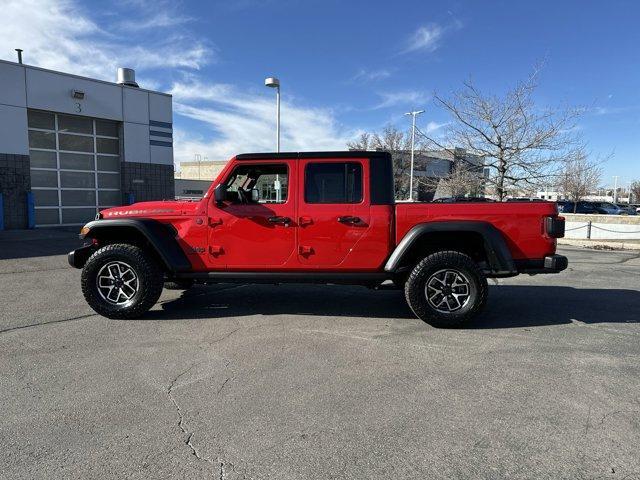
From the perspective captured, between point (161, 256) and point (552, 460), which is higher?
point (161, 256)

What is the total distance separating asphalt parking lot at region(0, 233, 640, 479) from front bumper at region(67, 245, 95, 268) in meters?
0.65

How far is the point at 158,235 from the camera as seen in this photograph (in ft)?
17.6

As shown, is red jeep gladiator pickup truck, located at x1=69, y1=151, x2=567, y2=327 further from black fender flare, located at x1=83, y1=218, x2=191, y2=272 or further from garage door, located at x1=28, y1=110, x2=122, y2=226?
garage door, located at x1=28, y1=110, x2=122, y2=226

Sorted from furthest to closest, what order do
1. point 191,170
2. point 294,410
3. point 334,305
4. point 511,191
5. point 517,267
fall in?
point 191,170 → point 511,191 → point 334,305 → point 517,267 → point 294,410

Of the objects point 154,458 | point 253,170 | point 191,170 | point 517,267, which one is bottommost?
point 154,458

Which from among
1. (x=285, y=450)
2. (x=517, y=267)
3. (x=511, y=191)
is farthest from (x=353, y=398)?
(x=511, y=191)

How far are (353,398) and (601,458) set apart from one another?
5.17 ft

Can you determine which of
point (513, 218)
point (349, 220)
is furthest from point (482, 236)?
point (349, 220)

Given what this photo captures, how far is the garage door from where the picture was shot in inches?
672

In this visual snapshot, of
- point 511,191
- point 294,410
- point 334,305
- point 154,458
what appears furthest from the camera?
point 511,191

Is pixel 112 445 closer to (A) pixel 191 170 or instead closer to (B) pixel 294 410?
(B) pixel 294 410

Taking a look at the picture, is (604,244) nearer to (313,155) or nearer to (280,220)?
(313,155)

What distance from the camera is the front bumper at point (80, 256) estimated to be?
18.3 feet

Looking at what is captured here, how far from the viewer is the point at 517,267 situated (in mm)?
5152
